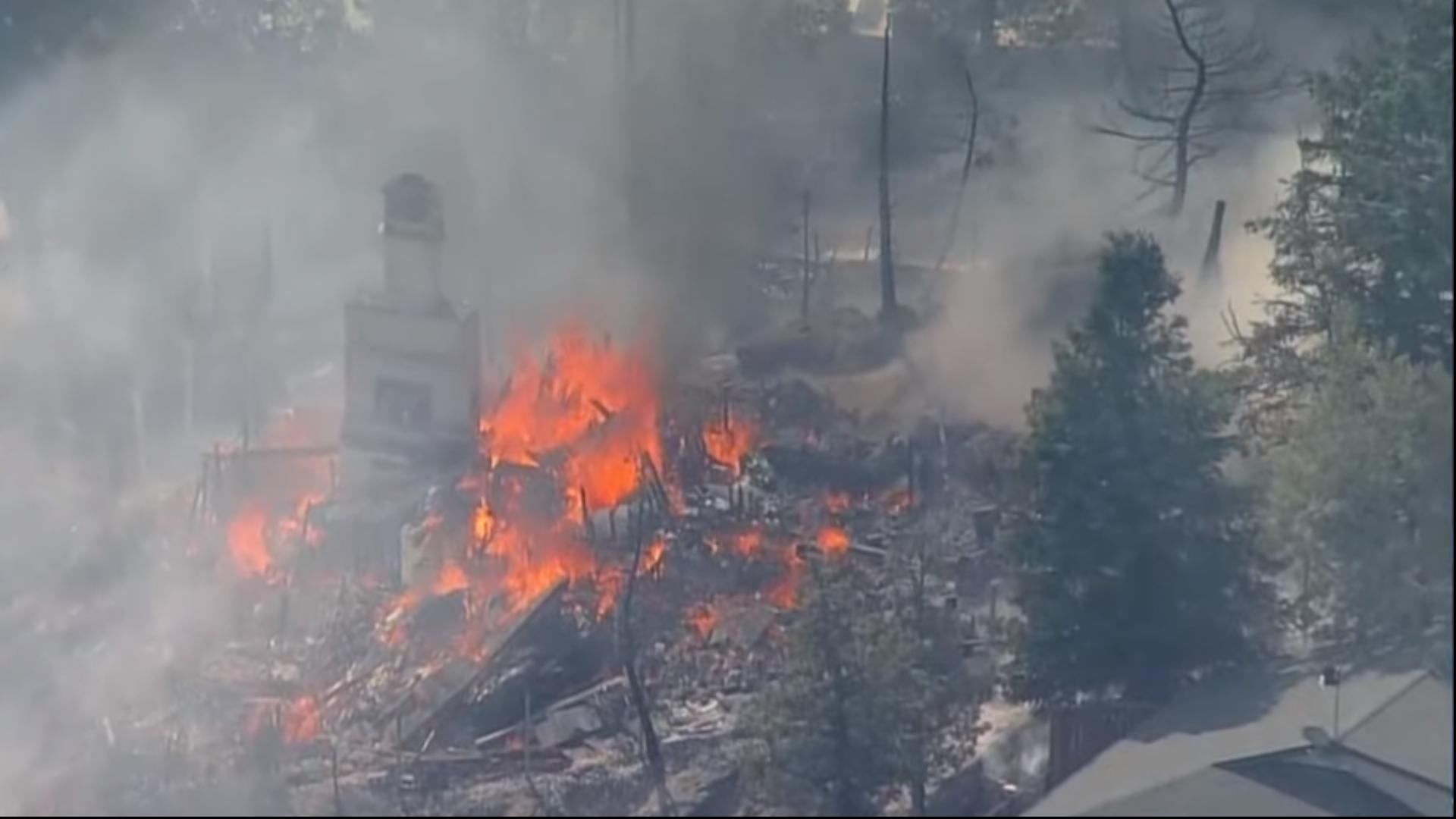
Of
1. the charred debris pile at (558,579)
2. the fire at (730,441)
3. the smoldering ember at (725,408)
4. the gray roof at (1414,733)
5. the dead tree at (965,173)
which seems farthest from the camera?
the dead tree at (965,173)

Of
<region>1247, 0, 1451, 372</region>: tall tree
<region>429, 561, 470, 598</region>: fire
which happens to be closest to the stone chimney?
<region>429, 561, 470, 598</region>: fire

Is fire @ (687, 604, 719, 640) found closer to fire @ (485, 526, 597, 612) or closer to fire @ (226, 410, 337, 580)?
fire @ (485, 526, 597, 612)

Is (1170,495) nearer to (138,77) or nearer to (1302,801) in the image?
(1302,801)

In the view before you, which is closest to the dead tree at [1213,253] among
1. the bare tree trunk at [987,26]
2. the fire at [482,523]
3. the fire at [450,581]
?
the bare tree trunk at [987,26]

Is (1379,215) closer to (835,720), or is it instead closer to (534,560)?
(835,720)

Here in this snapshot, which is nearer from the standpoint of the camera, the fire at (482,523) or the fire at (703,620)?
the fire at (703,620)

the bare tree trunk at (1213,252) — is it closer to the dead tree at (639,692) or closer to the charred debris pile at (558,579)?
the charred debris pile at (558,579)

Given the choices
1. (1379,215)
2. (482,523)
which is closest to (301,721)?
(482,523)

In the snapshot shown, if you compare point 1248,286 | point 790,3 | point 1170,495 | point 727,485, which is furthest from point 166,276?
point 1170,495
